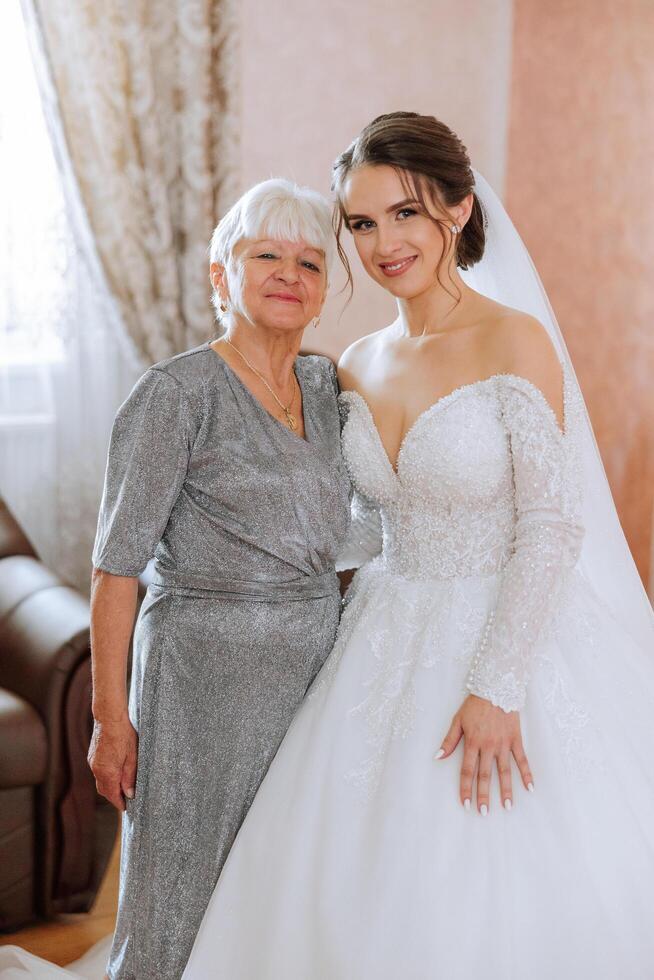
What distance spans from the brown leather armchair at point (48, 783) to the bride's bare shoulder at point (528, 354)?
1229 millimetres

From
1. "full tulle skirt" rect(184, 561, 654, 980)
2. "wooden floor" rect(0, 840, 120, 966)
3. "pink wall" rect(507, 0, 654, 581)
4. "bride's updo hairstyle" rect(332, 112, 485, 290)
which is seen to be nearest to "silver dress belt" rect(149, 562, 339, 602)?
"full tulle skirt" rect(184, 561, 654, 980)

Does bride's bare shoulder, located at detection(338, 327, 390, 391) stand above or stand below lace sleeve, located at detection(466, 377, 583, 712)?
above

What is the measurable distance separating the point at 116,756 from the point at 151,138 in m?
2.21

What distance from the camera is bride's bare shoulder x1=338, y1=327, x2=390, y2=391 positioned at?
1.89 metres

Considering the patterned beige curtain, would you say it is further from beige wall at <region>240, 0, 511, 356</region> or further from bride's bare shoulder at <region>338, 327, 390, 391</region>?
bride's bare shoulder at <region>338, 327, 390, 391</region>

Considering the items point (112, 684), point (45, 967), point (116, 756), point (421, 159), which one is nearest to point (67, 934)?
point (45, 967)

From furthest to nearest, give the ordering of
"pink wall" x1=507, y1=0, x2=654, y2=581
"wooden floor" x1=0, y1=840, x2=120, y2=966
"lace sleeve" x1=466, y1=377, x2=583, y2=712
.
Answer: "pink wall" x1=507, y1=0, x2=654, y2=581
"wooden floor" x1=0, y1=840, x2=120, y2=966
"lace sleeve" x1=466, y1=377, x2=583, y2=712

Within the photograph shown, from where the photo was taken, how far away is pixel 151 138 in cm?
321

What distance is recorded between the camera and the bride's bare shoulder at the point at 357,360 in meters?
1.89

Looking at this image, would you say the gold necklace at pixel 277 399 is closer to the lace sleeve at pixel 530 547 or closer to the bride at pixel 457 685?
the bride at pixel 457 685

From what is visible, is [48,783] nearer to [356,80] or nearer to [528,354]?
[528,354]

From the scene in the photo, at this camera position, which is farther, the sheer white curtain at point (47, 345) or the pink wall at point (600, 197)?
the pink wall at point (600, 197)

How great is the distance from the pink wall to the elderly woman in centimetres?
204

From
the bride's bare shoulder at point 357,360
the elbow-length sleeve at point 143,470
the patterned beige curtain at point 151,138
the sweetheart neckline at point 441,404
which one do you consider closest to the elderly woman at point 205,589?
the elbow-length sleeve at point 143,470
